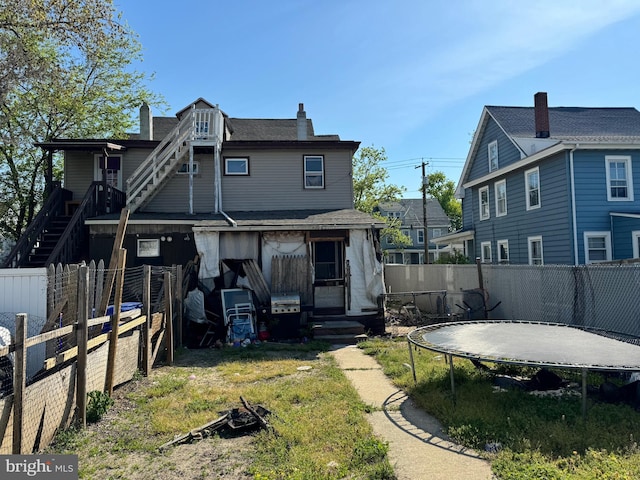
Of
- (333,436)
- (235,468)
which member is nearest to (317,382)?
(333,436)

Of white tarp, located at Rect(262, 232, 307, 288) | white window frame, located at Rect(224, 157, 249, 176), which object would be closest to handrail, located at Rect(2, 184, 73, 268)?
white window frame, located at Rect(224, 157, 249, 176)

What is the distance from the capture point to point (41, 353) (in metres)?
5.96

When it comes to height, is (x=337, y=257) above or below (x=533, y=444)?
above

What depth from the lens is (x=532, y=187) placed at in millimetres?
15422

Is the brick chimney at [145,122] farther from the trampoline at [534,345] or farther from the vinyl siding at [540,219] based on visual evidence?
the vinyl siding at [540,219]

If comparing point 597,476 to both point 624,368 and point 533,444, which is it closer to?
point 533,444

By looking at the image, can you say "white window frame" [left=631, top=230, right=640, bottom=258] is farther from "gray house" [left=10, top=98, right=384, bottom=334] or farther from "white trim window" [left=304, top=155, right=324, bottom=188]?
"white trim window" [left=304, top=155, right=324, bottom=188]

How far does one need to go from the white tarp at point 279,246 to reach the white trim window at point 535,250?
373 inches

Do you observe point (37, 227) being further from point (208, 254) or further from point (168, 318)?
point (168, 318)

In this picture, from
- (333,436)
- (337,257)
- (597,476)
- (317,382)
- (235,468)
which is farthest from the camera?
(337,257)

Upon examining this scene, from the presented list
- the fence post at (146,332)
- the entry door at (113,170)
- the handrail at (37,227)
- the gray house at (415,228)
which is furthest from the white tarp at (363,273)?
the gray house at (415,228)

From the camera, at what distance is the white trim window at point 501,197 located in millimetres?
17484

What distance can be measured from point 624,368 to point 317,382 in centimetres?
400

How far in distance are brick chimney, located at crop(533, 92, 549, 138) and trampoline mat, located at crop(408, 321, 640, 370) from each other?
1173 cm
